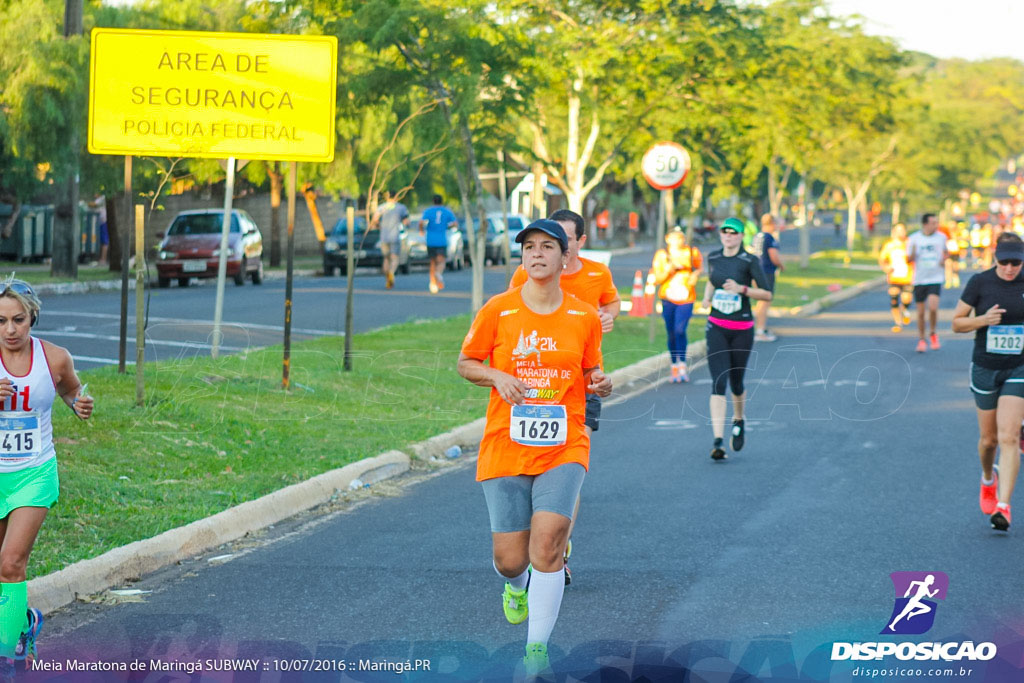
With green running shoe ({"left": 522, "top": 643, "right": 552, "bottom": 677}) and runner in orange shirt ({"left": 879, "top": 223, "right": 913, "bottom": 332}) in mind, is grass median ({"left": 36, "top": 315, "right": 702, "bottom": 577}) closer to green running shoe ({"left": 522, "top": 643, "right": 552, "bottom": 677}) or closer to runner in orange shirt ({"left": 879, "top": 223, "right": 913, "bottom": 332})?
green running shoe ({"left": 522, "top": 643, "right": 552, "bottom": 677})

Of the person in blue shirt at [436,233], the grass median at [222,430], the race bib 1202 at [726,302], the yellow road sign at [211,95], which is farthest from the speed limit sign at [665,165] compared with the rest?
the person in blue shirt at [436,233]

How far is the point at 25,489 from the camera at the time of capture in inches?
220

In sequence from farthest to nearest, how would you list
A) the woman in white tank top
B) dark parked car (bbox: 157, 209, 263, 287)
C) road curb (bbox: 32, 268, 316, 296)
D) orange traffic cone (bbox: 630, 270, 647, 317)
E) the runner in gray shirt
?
dark parked car (bbox: 157, 209, 263, 287) < the runner in gray shirt < road curb (bbox: 32, 268, 316, 296) < orange traffic cone (bbox: 630, 270, 647, 317) < the woman in white tank top

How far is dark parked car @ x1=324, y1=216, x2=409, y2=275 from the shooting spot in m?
37.3

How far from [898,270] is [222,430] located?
1616 centimetres

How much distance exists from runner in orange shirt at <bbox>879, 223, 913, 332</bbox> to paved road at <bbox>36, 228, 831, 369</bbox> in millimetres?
7759

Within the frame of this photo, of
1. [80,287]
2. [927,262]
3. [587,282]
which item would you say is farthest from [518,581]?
[80,287]

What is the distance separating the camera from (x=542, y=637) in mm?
5656

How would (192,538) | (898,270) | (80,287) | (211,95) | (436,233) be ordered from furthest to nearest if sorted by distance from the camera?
(436,233) → (80,287) → (898,270) → (211,95) → (192,538)

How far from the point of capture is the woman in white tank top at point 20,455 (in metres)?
5.50

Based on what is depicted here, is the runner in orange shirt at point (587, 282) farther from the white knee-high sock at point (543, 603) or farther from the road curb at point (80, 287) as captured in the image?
the road curb at point (80, 287)

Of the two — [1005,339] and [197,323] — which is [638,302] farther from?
[1005,339]

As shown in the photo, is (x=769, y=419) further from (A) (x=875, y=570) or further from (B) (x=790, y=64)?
(B) (x=790, y=64)

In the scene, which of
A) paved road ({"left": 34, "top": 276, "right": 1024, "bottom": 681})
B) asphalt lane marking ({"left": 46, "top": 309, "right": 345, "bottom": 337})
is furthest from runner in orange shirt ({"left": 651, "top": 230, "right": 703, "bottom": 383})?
asphalt lane marking ({"left": 46, "top": 309, "right": 345, "bottom": 337})
